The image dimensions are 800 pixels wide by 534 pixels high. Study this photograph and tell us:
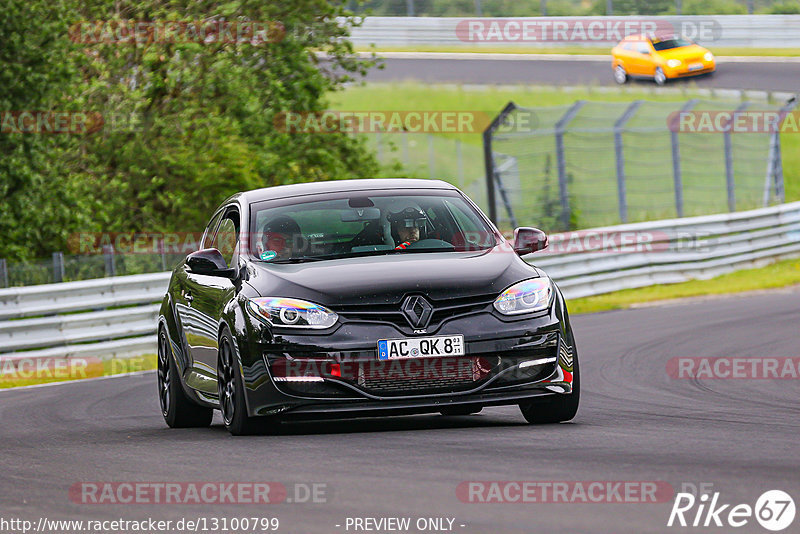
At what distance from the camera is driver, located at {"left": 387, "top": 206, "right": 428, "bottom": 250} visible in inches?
360

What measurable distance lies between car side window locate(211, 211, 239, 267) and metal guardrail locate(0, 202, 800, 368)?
7.52m

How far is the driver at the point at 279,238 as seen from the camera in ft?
29.5

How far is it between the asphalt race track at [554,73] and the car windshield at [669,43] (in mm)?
1066

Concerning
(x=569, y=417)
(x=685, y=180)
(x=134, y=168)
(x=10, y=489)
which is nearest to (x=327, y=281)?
(x=569, y=417)

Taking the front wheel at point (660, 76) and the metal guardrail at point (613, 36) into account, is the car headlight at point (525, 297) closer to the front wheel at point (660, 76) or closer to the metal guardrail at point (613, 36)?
the front wheel at point (660, 76)

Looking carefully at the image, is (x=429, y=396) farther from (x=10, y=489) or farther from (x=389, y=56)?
(x=389, y=56)

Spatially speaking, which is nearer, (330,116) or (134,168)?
(134,168)

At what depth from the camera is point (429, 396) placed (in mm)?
8133

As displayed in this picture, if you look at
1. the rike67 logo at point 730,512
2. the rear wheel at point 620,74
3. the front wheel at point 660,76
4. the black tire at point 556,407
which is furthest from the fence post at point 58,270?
the front wheel at point 660,76

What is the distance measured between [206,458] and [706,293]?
15.8 m

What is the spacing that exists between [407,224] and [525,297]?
1.17m

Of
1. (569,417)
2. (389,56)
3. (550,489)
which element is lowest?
(389,56)

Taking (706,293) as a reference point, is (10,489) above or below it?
above

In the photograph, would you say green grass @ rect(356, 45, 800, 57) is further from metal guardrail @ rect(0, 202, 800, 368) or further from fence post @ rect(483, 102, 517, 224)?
fence post @ rect(483, 102, 517, 224)
